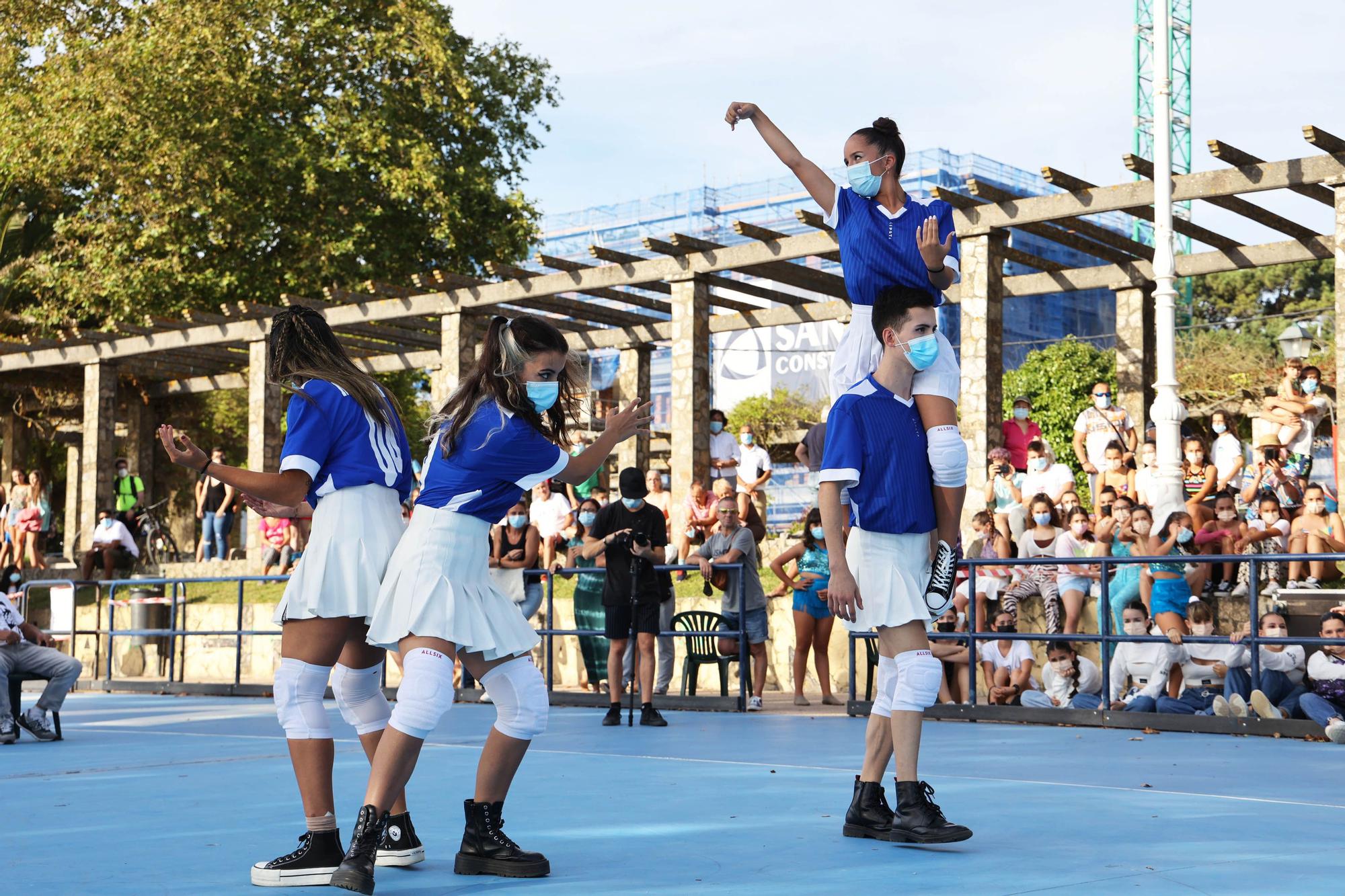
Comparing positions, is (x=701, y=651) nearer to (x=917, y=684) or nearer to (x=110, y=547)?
(x=917, y=684)

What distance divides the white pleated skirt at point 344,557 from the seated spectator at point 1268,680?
20.5 ft

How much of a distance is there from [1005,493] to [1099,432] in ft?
6.57

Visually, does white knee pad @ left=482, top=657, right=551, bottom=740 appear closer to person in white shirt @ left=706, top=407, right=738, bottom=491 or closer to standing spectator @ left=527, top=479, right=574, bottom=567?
standing spectator @ left=527, top=479, right=574, bottom=567

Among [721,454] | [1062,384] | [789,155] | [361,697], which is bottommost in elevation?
[361,697]

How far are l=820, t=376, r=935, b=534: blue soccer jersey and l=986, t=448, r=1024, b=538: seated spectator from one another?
8.51 metres

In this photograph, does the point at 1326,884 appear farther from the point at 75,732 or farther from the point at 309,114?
the point at 309,114

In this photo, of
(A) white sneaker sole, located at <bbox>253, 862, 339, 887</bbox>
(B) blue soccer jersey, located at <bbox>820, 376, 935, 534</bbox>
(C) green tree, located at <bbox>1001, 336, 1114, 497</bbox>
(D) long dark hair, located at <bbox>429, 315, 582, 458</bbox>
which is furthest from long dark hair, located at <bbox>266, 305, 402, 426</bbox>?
(C) green tree, located at <bbox>1001, 336, 1114, 497</bbox>

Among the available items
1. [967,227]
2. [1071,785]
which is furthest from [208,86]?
[1071,785]

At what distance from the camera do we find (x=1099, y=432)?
51.2ft

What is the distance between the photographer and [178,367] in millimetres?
25766

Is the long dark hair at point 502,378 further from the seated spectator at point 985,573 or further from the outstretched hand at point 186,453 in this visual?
the seated spectator at point 985,573

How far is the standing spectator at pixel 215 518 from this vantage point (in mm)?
21828

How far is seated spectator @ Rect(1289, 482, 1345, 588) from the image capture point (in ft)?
37.1

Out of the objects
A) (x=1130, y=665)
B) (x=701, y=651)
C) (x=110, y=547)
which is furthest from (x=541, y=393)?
(x=110, y=547)
